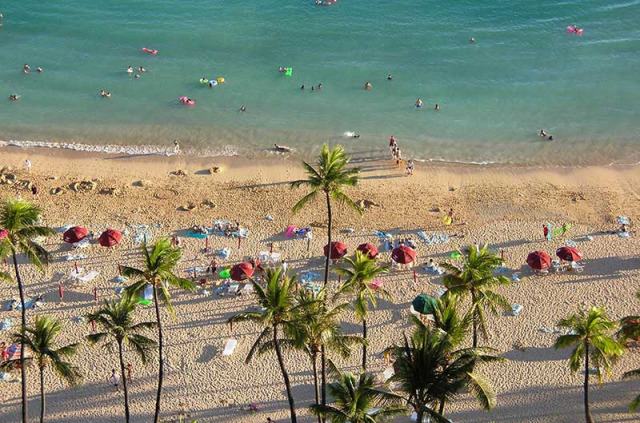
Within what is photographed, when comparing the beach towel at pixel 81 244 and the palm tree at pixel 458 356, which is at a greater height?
the palm tree at pixel 458 356

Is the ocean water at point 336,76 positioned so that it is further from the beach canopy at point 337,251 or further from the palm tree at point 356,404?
the palm tree at point 356,404

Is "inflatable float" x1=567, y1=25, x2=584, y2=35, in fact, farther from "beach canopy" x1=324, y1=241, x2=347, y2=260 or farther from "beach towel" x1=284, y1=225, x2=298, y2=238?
"beach canopy" x1=324, y1=241, x2=347, y2=260

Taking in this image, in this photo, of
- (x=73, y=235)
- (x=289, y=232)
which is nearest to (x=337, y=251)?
(x=289, y=232)

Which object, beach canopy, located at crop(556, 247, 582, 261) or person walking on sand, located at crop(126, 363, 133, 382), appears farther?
beach canopy, located at crop(556, 247, 582, 261)

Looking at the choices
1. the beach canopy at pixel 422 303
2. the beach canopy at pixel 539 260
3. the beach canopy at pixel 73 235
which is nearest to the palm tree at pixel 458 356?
the beach canopy at pixel 422 303

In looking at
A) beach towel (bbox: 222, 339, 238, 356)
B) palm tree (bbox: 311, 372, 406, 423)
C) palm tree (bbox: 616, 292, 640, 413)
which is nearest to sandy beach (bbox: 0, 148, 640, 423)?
beach towel (bbox: 222, 339, 238, 356)

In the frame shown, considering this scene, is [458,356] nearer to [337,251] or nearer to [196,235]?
[337,251]

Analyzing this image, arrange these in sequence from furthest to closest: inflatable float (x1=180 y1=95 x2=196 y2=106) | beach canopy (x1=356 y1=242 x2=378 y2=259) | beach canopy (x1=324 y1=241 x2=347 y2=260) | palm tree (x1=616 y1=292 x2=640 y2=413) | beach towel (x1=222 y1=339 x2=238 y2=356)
Result: inflatable float (x1=180 y1=95 x2=196 y2=106)
beach canopy (x1=324 y1=241 x2=347 y2=260)
beach canopy (x1=356 y1=242 x2=378 y2=259)
beach towel (x1=222 y1=339 x2=238 y2=356)
palm tree (x1=616 y1=292 x2=640 y2=413)
